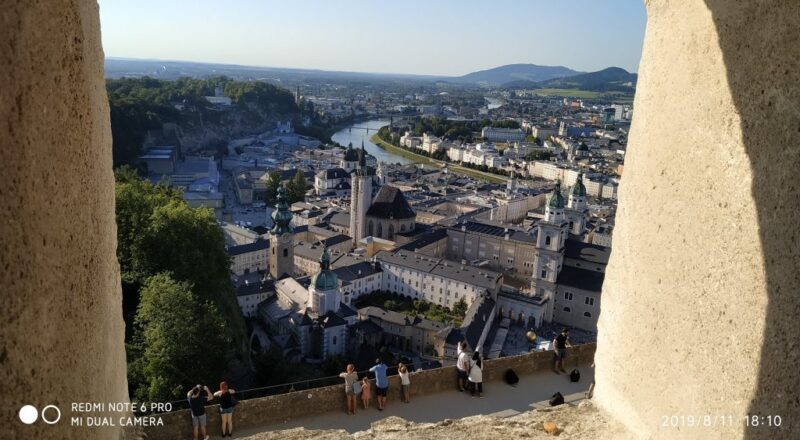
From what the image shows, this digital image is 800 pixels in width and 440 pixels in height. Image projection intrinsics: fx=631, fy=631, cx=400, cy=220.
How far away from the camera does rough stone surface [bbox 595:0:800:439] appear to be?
2131 millimetres

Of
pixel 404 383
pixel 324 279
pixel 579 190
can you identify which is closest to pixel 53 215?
pixel 404 383

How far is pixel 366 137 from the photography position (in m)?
89.5

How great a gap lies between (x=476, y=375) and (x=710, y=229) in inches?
139

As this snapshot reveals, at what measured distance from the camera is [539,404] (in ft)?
18.7

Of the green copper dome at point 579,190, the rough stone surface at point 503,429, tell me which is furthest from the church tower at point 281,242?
the rough stone surface at point 503,429

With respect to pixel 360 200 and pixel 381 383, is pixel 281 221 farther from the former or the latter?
pixel 381 383

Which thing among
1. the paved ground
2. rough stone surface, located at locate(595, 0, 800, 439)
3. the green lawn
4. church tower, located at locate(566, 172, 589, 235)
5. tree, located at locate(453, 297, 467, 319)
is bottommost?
tree, located at locate(453, 297, 467, 319)

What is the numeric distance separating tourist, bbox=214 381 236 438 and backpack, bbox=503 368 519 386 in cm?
263

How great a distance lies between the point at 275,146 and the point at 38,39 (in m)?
68.8

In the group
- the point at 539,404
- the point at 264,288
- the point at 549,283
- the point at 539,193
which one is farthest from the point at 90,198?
the point at 539,193

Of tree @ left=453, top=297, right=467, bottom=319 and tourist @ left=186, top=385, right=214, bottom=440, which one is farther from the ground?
tourist @ left=186, top=385, right=214, bottom=440

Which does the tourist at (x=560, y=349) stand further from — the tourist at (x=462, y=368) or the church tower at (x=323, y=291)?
the church tower at (x=323, y=291)

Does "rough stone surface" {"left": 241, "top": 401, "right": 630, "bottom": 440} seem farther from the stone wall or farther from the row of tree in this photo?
the row of tree

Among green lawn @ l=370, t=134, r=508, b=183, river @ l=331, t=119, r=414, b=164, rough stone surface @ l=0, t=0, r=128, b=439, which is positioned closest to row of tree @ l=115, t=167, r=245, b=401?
rough stone surface @ l=0, t=0, r=128, b=439
